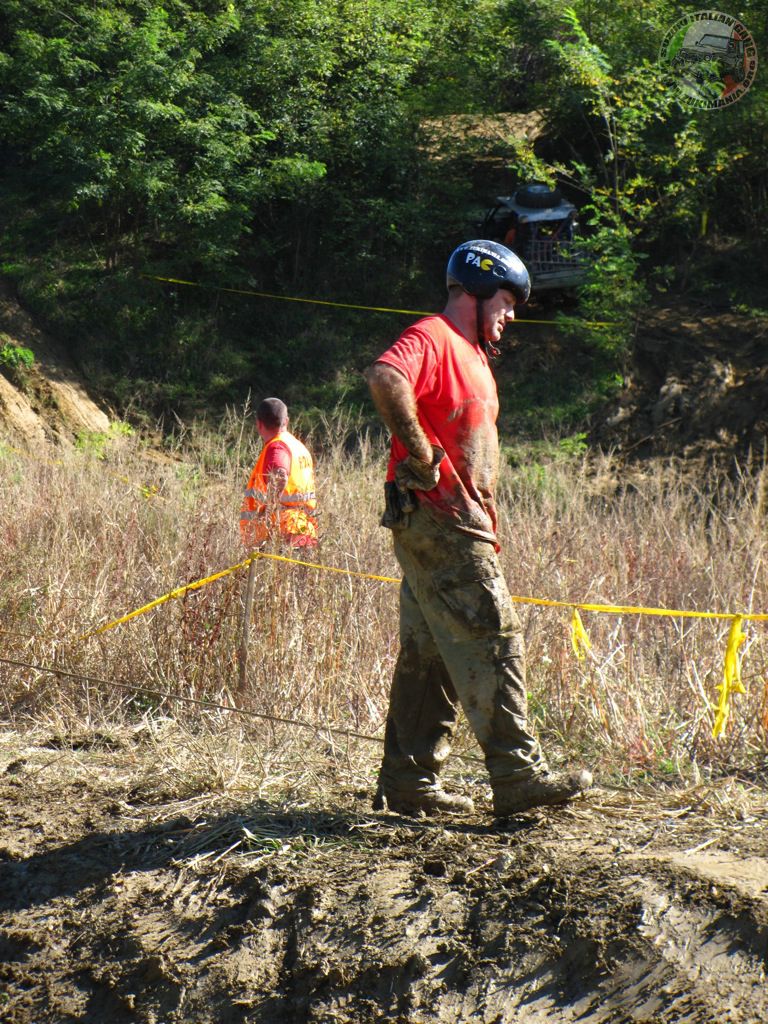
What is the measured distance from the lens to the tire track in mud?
10.6 ft

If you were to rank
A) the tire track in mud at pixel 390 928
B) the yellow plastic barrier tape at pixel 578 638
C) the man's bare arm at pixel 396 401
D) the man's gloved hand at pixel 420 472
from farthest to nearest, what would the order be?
the yellow plastic barrier tape at pixel 578 638, the man's gloved hand at pixel 420 472, the man's bare arm at pixel 396 401, the tire track in mud at pixel 390 928

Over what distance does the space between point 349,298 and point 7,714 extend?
1297cm

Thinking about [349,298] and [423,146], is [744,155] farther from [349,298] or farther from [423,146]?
[349,298]

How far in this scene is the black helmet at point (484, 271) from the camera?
3988mm

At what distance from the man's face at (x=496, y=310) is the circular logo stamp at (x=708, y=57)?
44.9 ft

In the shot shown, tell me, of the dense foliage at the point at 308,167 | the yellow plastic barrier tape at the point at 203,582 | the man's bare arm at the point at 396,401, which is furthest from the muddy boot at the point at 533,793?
the dense foliage at the point at 308,167

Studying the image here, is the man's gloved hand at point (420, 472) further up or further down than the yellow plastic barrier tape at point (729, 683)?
further up

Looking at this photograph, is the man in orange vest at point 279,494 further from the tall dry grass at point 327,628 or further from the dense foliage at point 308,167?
the dense foliage at point 308,167

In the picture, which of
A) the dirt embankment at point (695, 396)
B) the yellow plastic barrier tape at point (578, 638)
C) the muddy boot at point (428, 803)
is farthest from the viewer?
the dirt embankment at point (695, 396)

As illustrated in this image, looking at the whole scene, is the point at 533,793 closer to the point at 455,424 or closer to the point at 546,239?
the point at 455,424

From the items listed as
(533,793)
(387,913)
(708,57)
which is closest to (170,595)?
(533,793)

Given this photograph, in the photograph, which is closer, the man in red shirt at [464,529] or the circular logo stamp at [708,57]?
the man in red shirt at [464,529]

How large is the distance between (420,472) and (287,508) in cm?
306

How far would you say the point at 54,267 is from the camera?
17125mm
